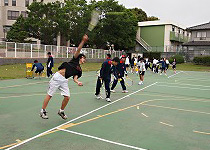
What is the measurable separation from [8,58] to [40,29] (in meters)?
13.9

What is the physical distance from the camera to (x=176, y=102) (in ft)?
31.9

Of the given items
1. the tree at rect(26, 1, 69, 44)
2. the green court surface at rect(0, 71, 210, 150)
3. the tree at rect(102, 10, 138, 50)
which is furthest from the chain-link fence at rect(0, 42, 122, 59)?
the green court surface at rect(0, 71, 210, 150)

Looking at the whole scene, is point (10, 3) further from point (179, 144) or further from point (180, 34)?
point (179, 144)

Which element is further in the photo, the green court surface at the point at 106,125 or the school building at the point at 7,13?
the school building at the point at 7,13

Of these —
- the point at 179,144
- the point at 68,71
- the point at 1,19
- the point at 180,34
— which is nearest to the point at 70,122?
the point at 68,71

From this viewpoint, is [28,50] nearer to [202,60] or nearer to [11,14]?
[11,14]

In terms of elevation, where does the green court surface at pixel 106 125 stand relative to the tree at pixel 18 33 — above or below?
below

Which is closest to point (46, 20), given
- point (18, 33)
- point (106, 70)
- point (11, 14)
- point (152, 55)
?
point (18, 33)

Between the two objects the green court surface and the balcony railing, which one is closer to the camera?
the green court surface

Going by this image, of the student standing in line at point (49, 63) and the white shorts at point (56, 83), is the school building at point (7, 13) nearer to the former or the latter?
the student standing in line at point (49, 63)

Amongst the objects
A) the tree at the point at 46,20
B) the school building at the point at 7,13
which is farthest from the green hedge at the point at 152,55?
the school building at the point at 7,13

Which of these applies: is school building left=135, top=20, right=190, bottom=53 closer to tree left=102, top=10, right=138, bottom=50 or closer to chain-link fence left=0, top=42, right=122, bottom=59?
tree left=102, top=10, right=138, bottom=50

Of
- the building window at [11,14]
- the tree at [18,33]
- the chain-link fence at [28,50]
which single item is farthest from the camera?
the building window at [11,14]

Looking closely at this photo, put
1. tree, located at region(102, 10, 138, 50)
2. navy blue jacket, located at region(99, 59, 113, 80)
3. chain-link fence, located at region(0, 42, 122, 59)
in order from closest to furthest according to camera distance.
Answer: navy blue jacket, located at region(99, 59, 113, 80) → chain-link fence, located at region(0, 42, 122, 59) → tree, located at region(102, 10, 138, 50)
